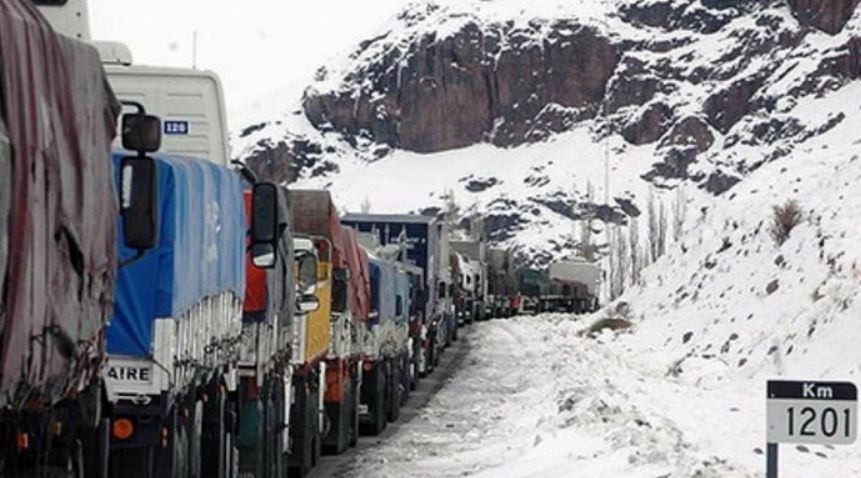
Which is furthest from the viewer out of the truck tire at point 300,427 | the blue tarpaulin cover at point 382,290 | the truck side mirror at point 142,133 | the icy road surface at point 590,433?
the blue tarpaulin cover at point 382,290

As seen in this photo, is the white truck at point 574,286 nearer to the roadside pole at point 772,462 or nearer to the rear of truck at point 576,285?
the rear of truck at point 576,285

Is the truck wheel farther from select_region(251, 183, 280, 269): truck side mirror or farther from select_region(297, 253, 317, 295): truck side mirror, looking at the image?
select_region(297, 253, 317, 295): truck side mirror

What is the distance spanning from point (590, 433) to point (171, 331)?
39.1 feet

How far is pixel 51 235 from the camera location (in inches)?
260

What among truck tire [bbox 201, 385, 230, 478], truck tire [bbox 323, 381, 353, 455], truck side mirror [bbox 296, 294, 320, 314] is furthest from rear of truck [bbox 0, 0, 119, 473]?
truck tire [bbox 323, 381, 353, 455]

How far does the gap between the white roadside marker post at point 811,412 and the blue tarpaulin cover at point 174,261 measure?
355 cm

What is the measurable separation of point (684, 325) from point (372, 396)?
67.5 feet

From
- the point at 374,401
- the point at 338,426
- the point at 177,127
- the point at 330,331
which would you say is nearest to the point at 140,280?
the point at 177,127

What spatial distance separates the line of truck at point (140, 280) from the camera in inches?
249

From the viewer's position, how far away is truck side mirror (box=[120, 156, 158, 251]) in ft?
26.1

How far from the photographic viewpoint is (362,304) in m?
24.2

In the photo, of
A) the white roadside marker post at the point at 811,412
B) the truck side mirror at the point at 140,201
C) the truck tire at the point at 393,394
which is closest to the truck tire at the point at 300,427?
the white roadside marker post at the point at 811,412

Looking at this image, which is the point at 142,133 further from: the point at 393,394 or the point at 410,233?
the point at 410,233

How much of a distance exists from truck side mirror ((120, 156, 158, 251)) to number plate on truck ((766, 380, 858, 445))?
4.47 meters
